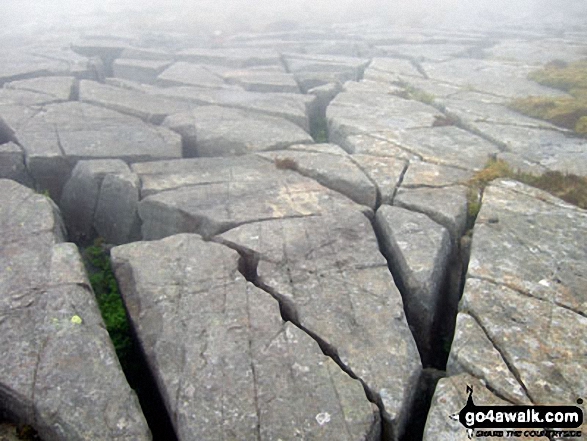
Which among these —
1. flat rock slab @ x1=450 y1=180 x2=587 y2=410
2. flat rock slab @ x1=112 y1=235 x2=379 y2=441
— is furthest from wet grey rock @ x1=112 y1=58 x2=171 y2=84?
flat rock slab @ x1=450 y1=180 x2=587 y2=410

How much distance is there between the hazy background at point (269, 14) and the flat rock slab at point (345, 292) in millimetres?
15230

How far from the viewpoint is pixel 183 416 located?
2.78 m

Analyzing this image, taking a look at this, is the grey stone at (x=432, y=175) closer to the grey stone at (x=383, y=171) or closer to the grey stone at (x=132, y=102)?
the grey stone at (x=383, y=171)

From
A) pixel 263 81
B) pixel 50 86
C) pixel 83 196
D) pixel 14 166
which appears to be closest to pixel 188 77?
pixel 263 81

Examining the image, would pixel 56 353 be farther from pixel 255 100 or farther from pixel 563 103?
pixel 563 103

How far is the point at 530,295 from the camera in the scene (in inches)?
145

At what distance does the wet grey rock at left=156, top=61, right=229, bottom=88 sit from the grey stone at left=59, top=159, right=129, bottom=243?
14.1ft

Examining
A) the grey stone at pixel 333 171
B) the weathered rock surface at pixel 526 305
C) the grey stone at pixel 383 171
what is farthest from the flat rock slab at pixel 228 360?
the grey stone at pixel 383 171

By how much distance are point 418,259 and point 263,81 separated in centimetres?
643

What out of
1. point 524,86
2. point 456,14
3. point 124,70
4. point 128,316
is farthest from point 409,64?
point 456,14

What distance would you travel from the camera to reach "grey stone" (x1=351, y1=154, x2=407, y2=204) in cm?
529

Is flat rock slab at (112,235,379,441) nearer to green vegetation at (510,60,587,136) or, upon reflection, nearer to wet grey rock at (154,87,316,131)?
wet grey rock at (154,87,316,131)

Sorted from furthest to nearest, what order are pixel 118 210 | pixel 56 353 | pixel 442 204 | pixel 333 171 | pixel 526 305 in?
pixel 333 171 → pixel 118 210 → pixel 442 204 → pixel 526 305 → pixel 56 353

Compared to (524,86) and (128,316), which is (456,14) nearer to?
(524,86)
